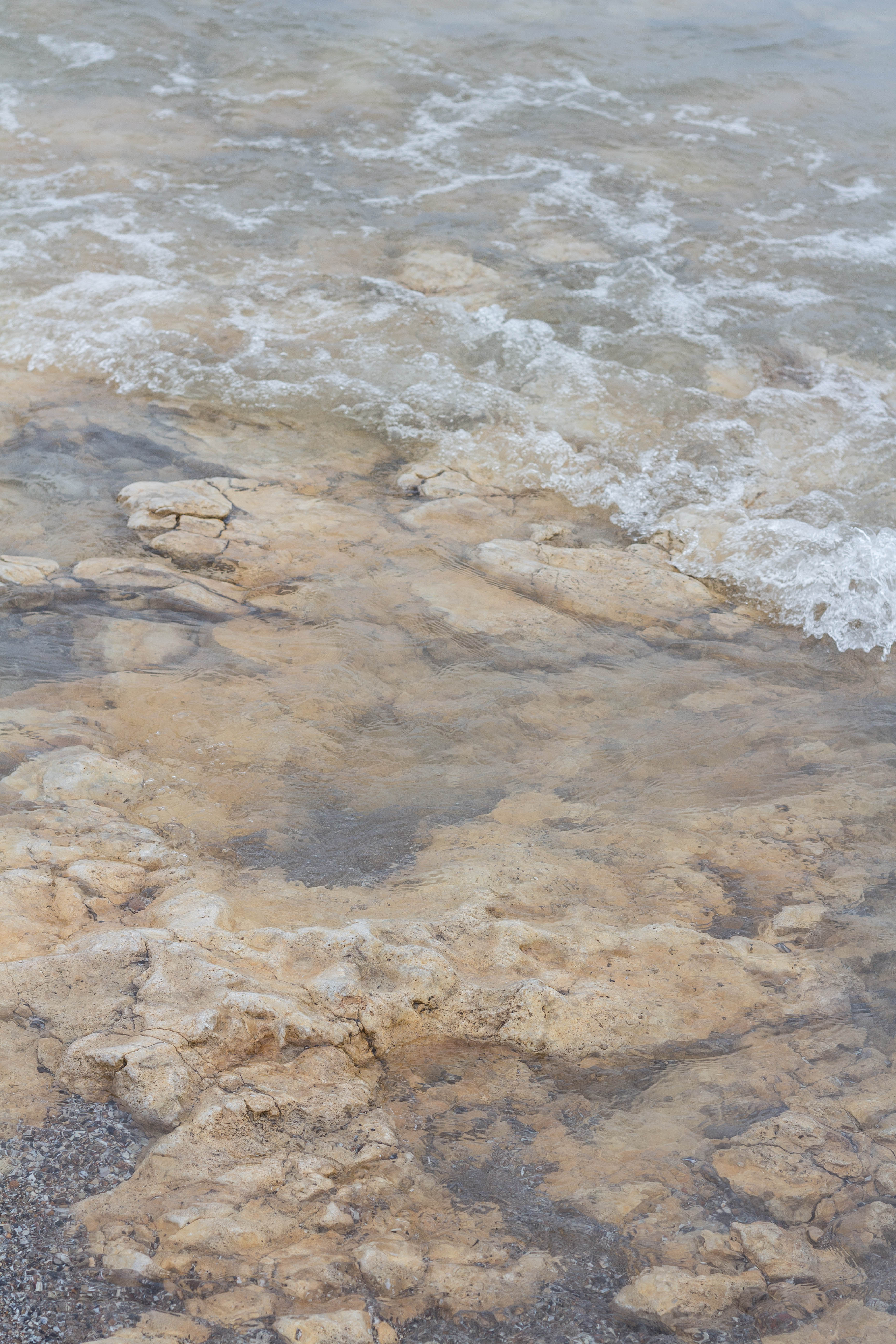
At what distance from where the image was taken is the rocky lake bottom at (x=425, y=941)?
1946 mm

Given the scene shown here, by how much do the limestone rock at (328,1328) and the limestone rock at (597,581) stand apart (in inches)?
118

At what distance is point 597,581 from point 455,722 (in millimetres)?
1227

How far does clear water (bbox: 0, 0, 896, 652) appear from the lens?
17.4 ft

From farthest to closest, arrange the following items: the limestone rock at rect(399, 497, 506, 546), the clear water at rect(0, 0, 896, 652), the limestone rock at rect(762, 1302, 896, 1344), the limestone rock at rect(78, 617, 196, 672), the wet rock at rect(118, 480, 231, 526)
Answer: the clear water at rect(0, 0, 896, 652), the limestone rock at rect(399, 497, 506, 546), the wet rock at rect(118, 480, 231, 526), the limestone rock at rect(78, 617, 196, 672), the limestone rock at rect(762, 1302, 896, 1344)

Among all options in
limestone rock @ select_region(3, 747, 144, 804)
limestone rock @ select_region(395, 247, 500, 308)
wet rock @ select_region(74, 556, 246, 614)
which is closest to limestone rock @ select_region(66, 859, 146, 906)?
limestone rock @ select_region(3, 747, 144, 804)

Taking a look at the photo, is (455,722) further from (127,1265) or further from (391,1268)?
(127,1265)

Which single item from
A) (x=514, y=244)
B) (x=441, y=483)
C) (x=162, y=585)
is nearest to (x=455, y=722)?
(x=162, y=585)

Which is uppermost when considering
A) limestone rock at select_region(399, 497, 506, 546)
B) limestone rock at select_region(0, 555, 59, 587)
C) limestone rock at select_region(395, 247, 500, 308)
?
limestone rock at select_region(395, 247, 500, 308)

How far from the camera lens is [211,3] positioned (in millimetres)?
11312

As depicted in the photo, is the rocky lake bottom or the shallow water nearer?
the rocky lake bottom

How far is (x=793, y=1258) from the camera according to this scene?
6.59 ft

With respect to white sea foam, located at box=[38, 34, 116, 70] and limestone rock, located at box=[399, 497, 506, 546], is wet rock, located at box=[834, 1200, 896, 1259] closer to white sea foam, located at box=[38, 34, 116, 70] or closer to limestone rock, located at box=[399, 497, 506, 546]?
limestone rock, located at box=[399, 497, 506, 546]

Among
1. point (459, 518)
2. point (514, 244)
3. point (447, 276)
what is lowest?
point (459, 518)

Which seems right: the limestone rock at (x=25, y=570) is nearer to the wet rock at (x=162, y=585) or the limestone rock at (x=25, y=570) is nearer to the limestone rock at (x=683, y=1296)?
the wet rock at (x=162, y=585)
